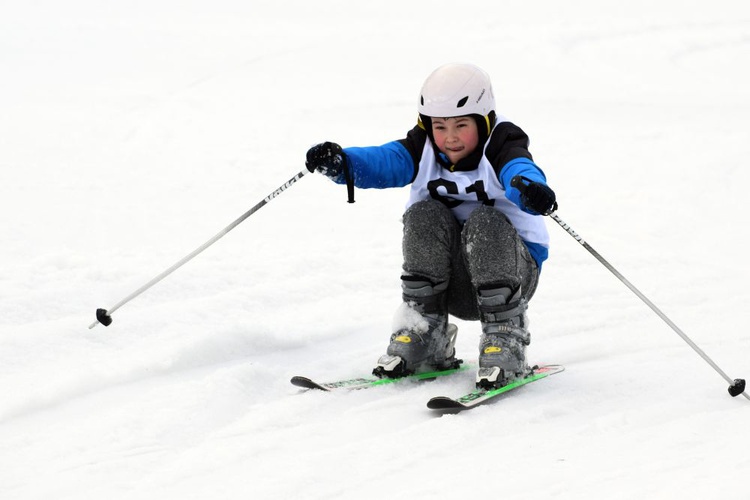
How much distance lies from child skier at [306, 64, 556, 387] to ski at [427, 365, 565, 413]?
43 mm

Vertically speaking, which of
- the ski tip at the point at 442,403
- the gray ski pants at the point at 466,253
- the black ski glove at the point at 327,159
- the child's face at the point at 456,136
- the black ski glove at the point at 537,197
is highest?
the child's face at the point at 456,136

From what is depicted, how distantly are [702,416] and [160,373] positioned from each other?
7.12 feet

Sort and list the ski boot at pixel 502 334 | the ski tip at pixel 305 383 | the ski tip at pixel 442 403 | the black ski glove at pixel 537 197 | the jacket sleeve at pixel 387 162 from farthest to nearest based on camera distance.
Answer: the jacket sleeve at pixel 387 162, the ski boot at pixel 502 334, the ski tip at pixel 305 383, the black ski glove at pixel 537 197, the ski tip at pixel 442 403

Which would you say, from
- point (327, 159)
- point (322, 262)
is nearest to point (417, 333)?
point (327, 159)

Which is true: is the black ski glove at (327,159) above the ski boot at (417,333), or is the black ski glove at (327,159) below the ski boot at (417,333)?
above

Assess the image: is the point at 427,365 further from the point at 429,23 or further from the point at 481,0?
the point at 481,0

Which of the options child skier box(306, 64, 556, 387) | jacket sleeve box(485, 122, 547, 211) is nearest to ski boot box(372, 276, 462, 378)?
child skier box(306, 64, 556, 387)

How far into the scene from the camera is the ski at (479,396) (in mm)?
3482

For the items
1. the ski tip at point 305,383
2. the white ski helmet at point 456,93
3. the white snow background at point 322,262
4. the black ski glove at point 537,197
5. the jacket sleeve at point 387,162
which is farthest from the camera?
the jacket sleeve at point 387,162

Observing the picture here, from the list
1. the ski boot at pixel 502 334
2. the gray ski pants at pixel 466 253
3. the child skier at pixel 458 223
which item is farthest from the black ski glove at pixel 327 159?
the ski boot at pixel 502 334

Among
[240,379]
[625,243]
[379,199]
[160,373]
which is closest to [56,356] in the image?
[160,373]

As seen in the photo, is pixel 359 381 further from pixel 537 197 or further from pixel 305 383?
pixel 537 197

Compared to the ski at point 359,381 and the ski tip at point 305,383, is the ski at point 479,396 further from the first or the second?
the ski tip at point 305,383

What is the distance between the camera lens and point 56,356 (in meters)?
4.14
